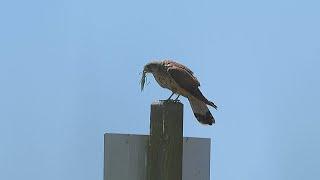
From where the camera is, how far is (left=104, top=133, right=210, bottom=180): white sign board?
2.45 meters

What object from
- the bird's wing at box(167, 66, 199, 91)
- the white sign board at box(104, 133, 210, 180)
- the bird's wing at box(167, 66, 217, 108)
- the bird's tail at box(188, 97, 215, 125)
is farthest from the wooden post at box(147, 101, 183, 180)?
the bird's wing at box(167, 66, 199, 91)

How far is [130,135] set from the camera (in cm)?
251

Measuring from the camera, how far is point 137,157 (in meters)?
2.53

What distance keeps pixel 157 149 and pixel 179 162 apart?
130mm

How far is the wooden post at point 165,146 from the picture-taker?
254 cm

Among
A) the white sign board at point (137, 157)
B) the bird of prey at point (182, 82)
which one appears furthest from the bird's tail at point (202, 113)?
the white sign board at point (137, 157)

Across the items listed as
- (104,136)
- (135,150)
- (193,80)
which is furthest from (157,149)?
(193,80)

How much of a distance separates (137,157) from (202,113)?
4.82 ft

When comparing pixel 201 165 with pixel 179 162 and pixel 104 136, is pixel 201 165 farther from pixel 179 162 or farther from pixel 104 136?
pixel 104 136

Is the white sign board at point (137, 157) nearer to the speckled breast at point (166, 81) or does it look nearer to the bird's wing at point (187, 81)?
the bird's wing at point (187, 81)

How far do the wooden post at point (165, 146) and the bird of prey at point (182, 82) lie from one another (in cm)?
125

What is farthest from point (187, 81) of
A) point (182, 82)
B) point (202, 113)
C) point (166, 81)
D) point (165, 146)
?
point (165, 146)

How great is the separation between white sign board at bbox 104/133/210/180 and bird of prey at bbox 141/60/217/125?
4.09 feet

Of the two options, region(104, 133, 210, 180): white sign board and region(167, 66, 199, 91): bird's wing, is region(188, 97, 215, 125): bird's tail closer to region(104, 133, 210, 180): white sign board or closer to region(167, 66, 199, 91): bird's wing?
region(167, 66, 199, 91): bird's wing
